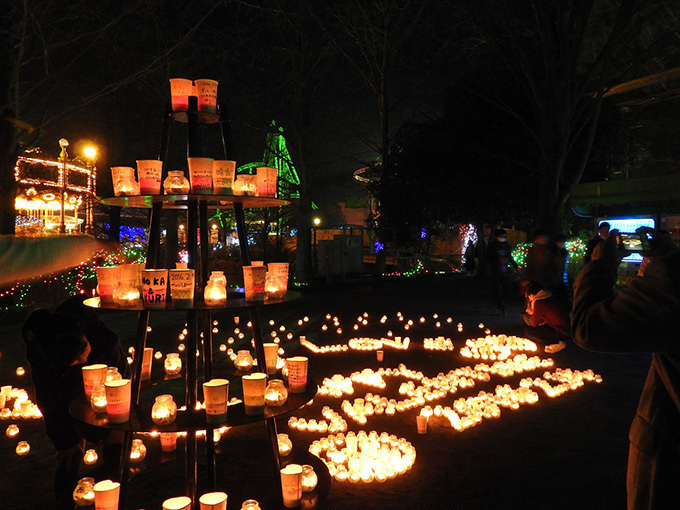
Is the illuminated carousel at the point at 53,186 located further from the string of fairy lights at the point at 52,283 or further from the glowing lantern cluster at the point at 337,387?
the glowing lantern cluster at the point at 337,387

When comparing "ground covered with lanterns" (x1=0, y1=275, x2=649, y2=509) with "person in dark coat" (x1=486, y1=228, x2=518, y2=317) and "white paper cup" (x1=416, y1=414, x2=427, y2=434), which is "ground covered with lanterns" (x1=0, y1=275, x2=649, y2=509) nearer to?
"white paper cup" (x1=416, y1=414, x2=427, y2=434)

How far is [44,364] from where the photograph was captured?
357 centimetres

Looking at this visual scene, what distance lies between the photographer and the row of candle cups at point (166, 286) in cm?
301

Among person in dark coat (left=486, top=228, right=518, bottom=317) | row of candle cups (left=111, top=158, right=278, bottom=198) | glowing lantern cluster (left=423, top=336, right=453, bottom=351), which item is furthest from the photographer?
person in dark coat (left=486, top=228, right=518, bottom=317)

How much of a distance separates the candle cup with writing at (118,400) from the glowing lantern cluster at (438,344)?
669 cm

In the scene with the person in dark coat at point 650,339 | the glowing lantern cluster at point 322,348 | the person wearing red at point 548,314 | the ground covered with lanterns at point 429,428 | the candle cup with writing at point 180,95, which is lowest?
the ground covered with lanterns at point 429,428

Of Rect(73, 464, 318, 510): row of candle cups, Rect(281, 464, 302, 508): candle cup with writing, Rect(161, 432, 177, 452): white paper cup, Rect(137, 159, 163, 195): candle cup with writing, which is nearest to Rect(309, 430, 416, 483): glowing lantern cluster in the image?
Rect(73, 464, 318, 510): row of candle cups

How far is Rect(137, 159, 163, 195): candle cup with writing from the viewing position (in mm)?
3246

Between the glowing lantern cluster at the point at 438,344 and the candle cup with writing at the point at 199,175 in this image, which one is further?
the glowing lantern cluster at the point at 438,344

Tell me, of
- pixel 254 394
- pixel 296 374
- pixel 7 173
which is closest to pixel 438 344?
pixel 296 374

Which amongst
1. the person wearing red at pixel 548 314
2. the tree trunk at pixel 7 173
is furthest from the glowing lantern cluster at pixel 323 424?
the tree trunk at pixel 7 173

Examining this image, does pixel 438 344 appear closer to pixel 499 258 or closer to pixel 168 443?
pixel 499 258

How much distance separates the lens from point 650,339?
6.26 ft

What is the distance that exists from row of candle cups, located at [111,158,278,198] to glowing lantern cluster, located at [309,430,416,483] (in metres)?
2.54
